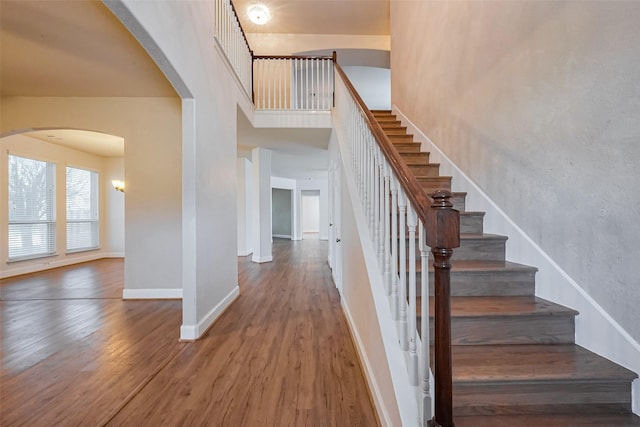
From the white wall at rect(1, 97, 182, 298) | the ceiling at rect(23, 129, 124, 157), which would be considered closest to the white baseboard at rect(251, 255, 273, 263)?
the white wall at rect(1, 97, 182, 298)

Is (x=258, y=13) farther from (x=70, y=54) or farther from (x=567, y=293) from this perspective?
(x=567, y=293)

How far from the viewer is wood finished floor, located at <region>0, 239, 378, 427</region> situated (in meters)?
1.44

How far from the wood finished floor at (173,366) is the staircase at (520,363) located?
613 millimetres

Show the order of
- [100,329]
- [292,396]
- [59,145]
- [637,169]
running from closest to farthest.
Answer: [637,169] → [292,396] → [100,329] → [59,145]

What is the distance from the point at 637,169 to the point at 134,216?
4.46m

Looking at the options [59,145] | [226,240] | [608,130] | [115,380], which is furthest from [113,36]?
[59,145]

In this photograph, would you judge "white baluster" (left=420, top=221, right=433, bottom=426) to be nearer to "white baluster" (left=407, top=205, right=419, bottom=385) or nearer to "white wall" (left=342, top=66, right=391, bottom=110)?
"white baluster" (left=407, top=205, right=419, bottom=385)

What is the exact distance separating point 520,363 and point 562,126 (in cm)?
133

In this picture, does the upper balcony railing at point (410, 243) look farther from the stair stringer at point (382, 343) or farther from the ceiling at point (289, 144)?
the ceiling at point (289, 144)

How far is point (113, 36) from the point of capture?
1.99 meters

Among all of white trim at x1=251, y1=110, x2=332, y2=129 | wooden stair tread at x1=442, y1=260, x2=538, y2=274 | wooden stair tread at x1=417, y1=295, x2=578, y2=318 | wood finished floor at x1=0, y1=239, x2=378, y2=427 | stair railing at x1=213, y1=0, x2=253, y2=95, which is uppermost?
stair railing at x1=213, y1=0, x2=253, y2=95

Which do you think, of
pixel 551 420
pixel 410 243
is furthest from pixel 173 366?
pixel 551 420

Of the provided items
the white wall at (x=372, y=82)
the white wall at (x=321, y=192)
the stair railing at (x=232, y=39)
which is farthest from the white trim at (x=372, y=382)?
the white wall at (x=321, y=192)

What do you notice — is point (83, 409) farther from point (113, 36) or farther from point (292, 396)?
point (113, 36)
